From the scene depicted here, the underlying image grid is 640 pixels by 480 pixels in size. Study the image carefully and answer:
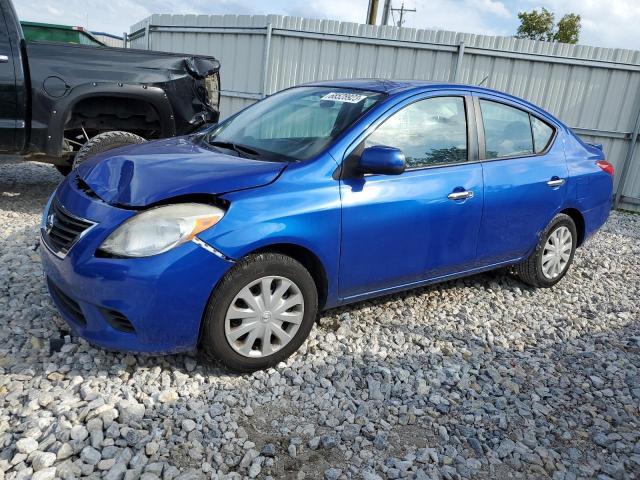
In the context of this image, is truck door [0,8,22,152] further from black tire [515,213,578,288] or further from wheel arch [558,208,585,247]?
wheel arch [558,208,585,247]

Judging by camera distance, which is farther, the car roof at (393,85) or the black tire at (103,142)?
the black tire at (103,142)

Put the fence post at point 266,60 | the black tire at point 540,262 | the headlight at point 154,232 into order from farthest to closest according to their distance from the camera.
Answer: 1. the fence post at point 266,60
2. the black tire at point 540,262
3. the headlight at point 154,232

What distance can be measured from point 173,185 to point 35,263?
81.2 inches

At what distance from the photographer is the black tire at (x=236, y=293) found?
2666mm

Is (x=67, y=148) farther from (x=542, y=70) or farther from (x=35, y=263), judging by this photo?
(x=542, y=70)

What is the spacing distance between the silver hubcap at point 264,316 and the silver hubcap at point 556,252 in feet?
8.10

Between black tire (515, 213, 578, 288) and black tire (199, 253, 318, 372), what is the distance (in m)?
2.21

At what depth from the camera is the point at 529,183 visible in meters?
3.93

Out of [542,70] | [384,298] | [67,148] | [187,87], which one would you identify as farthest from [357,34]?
[384,298]

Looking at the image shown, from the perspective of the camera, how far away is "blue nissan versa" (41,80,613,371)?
256 centimetres

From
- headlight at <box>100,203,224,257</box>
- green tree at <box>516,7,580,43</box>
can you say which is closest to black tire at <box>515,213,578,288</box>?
headlight at <box>100,203,224,257</box>

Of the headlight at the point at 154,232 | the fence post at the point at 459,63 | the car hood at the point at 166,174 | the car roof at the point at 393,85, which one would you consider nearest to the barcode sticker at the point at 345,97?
the car roof at the point at 393,85

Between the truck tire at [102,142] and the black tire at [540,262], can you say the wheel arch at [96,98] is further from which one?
the black tire at [540,262]

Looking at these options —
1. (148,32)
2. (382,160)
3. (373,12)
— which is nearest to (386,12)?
(373,12)
